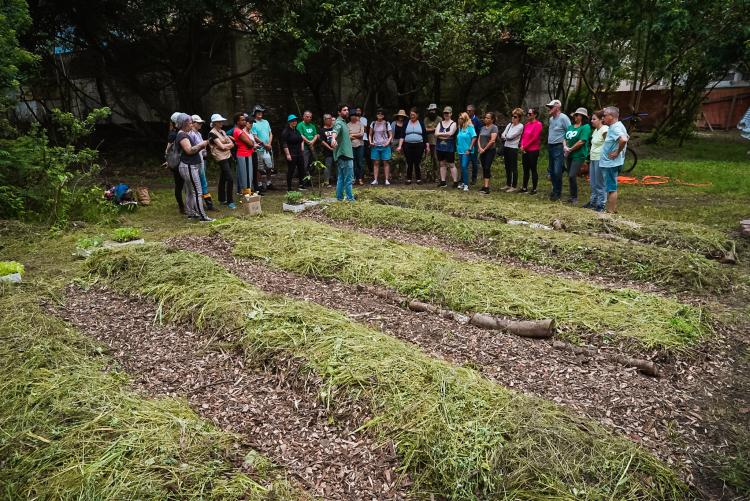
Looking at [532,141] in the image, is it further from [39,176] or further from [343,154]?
[39,176]

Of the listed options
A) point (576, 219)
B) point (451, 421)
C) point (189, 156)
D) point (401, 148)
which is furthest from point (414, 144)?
point (451, 421)

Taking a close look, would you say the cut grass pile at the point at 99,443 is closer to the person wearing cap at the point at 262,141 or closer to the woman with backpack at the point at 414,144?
the person wearing cap at the point at 262,141

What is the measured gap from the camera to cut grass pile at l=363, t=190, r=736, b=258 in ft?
20.2

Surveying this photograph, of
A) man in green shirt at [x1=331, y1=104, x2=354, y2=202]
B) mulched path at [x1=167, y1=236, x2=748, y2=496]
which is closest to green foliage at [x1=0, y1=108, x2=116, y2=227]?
man in green shirt at [x1=331, y1=104, x2=354, y2=202]

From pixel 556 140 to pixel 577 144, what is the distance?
0.46 meters

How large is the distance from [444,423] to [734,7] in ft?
46.6

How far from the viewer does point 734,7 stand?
12523 mm

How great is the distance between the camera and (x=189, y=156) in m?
7.59

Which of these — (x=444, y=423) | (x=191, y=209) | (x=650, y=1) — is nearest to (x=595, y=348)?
(x=444, y=423)

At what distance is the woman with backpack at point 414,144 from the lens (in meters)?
10.8

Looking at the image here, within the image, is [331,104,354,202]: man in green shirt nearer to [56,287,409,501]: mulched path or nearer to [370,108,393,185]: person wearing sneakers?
[370,108,393,185]: person wearing sneakers

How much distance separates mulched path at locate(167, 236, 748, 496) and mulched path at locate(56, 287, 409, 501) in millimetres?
1016


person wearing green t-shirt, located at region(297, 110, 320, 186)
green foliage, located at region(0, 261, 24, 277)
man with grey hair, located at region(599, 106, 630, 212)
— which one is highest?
person wearing green t-shirt, located at region(297, 110, 320, 186)

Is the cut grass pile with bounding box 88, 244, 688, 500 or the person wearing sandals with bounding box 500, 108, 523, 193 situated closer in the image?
the cut grass pile with bounding box 88, 244, 688, 500
